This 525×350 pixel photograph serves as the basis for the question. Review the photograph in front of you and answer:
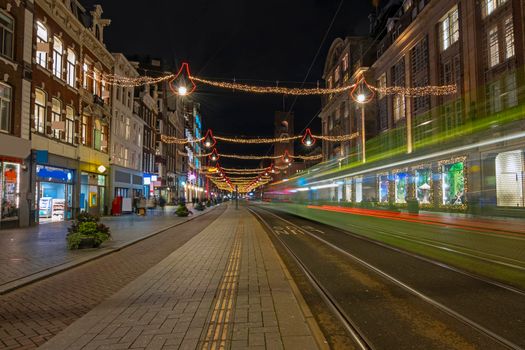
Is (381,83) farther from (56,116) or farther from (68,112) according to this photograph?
(56,116)

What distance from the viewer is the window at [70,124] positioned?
25.8 meters

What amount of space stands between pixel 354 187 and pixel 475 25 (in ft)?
49.4

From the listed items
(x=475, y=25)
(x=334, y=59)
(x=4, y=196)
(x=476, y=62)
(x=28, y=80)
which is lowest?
(x=4, y=196)

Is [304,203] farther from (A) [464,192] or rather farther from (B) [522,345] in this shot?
(B) [522,345]

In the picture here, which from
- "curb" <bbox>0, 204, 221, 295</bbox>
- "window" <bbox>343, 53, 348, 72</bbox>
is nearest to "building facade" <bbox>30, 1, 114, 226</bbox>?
"curb" <bbox>0, 204, 221, 295</bbox>

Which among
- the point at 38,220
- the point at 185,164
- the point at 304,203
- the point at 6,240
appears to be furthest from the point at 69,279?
the point at 185,164

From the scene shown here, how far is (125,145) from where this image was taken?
3850cm

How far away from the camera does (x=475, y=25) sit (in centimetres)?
2870

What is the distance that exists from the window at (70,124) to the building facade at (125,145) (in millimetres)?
7504

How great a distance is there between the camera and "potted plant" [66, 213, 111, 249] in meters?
12.5

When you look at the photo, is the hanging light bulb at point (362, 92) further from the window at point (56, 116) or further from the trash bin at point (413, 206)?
the window at point (56, 116)

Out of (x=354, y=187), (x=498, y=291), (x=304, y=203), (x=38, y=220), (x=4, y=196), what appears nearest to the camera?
(x=498, y=291)

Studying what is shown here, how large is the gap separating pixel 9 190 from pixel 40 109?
538 cm

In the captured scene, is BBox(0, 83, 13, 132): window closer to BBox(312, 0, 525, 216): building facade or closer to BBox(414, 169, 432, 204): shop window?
BBox(312, 0, 525, 216): building facade
